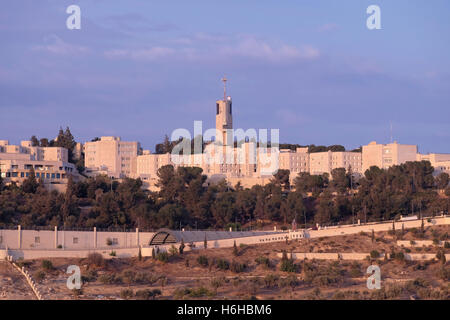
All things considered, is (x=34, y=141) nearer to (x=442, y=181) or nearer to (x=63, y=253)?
(x=442, y=181)

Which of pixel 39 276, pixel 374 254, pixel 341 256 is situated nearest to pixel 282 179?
pixel 341 256

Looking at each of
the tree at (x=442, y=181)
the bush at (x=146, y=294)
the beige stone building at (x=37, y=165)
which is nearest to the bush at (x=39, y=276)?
the bush at (x=146, y=294)

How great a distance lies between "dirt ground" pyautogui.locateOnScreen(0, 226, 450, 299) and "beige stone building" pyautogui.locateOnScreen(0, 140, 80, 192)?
38.8 metres

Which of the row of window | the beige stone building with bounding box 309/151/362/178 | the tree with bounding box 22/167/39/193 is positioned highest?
the beige stone building with bounding box 309/151/362/178

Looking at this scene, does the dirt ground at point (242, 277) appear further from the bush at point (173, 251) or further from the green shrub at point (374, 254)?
the green shrub at point (374, 254)

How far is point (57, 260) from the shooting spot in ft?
178

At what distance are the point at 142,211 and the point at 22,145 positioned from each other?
4870 centimetres

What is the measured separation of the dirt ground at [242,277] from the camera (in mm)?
45344

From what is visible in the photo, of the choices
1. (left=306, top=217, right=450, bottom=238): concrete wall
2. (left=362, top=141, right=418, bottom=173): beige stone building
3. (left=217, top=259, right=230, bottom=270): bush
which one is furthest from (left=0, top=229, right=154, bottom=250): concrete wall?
(left=362, top=141, right=418, bottom=173): beige stone building

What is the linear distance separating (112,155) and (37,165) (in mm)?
24536

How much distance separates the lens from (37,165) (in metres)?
102

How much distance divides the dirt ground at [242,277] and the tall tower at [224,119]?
58801 millimetres

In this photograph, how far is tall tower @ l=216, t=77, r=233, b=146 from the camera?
120 m

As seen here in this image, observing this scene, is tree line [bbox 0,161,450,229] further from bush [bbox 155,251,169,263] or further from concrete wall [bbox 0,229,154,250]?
bush [bbox 155,251,169,263]
